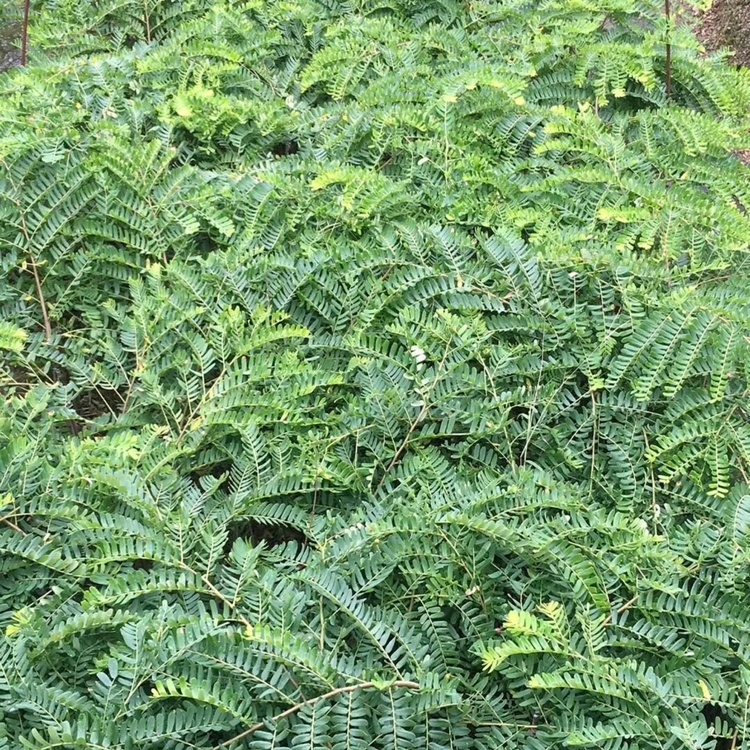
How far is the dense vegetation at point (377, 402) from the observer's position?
1.03 meters

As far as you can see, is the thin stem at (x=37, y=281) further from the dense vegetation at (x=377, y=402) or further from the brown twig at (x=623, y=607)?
the brown twig at (x=623, y=607)

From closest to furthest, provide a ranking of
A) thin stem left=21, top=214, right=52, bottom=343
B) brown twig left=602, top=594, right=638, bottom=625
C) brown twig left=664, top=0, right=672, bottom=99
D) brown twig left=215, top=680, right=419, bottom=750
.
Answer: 1. brown twig left=215, top=680, right=419, bottom=750
2. brown twig left=602, top=594, right=638, bottom=625
3. thin stem left=21, top=214, right=52, bottom=343
4. brown twig left=664, top=0, right=672, bottom=99

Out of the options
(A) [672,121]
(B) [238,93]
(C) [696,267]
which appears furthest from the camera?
(B) [238,93]

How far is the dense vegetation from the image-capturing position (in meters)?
1.03

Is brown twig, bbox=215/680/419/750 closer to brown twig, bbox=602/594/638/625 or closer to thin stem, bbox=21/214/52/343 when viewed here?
brown twig, bbox=602/594/638/625

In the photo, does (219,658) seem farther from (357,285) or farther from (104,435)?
(357,285)

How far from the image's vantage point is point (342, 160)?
2.03m

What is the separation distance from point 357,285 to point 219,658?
91 centimetres

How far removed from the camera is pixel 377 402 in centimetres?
140

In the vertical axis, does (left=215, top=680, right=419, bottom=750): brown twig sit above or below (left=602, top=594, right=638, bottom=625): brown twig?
below

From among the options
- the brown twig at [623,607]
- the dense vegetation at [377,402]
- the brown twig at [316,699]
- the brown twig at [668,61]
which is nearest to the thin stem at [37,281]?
the dense vegetation at [377,402]

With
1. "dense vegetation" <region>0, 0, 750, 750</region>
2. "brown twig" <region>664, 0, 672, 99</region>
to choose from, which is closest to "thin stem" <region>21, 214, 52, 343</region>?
"dense vegetation" <region>0, 0, 750, 750</region>

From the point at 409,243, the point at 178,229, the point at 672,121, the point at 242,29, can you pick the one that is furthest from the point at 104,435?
the point at 672,121

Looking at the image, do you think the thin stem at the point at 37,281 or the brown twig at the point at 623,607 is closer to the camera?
the brown twig at the point at 623,607
